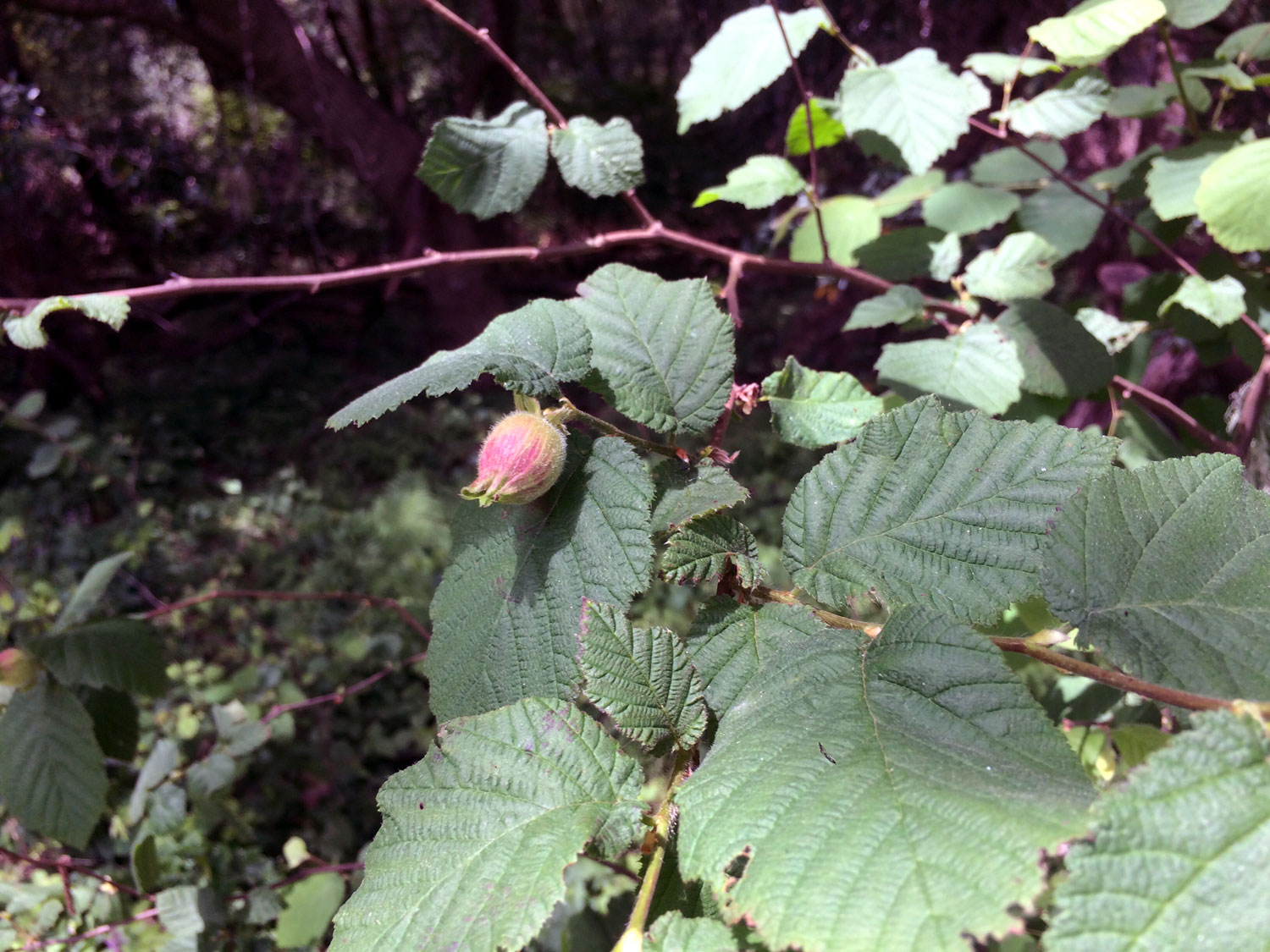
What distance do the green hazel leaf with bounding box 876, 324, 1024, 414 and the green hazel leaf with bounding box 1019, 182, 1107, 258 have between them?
388mm

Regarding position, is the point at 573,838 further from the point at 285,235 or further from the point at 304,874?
the point at 285,235

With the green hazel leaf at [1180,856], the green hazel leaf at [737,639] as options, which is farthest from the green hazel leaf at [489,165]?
the green hazel leaf at [1180,856]

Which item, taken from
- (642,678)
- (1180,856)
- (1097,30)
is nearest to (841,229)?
(1097,30)

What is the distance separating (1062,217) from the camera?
47.1 inches

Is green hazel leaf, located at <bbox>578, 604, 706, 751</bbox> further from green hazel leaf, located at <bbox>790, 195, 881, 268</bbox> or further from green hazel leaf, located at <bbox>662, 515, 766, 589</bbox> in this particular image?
green hazel leaf, located at <bbox>790, 195, 881, 268</bbox>

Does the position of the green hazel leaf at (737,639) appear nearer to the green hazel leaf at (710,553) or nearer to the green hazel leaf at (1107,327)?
the green hazel leaf at (710,553)

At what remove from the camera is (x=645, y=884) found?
0.39 meters

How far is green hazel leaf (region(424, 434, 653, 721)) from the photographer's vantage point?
0.50 meters

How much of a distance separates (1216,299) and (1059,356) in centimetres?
24

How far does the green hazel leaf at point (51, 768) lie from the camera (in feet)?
3.00

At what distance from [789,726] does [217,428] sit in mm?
3609

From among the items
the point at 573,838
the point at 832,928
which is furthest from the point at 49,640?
the point at 832,928

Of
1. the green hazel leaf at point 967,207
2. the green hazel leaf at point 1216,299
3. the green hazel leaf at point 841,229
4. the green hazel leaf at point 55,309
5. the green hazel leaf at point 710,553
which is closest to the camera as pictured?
the green hazel leaf at point 710,553

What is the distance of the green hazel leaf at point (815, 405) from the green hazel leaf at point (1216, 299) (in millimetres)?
590
